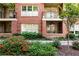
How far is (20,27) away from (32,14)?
1.30 m

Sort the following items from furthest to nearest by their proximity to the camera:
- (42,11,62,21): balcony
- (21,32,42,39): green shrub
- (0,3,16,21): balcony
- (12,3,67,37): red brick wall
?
1. (0,3,16,21): balcony
2. (12,3,67,37): red brick wall
3. (42,11,62,21): balcony
4. (21,32,42,39): green shrub

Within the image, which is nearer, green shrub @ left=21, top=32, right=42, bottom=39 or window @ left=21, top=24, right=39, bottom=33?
green shrub @ left=21, top=32, right=42, bottom=39

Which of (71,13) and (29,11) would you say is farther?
(29,11)

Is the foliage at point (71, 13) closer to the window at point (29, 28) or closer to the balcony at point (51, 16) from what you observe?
the balcony at point (51, 16)

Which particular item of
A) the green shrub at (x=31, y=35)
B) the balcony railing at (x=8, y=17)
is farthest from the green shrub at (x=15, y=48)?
the balcony railing at (x=8, y=17)

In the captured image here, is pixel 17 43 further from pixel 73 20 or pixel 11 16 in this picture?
pixel 11 16

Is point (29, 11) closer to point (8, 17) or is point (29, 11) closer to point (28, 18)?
point (28, 18)

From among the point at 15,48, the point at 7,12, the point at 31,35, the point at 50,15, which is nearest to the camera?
the point at 15,48

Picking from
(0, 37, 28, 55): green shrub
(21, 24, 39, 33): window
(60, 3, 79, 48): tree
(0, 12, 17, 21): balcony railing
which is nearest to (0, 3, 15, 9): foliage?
(0, 12, 17, 21): balcony railing

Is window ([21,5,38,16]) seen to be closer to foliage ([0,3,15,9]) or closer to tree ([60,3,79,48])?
foliage ([0,3,15,9])

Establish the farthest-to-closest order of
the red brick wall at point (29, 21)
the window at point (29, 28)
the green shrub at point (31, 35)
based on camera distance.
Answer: the window at point (29, 28), the red brick wall at point (29, 21), the green shrub at point (31, 35)

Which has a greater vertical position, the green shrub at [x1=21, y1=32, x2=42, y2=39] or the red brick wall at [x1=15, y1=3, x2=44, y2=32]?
the red brick wall at [x1=15, y1=3, x2=44, y2=32]

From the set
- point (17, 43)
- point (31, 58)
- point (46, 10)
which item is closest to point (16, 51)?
point (17, 43)

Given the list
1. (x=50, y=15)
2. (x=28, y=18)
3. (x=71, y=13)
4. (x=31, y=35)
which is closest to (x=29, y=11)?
(x=28, y=18)
